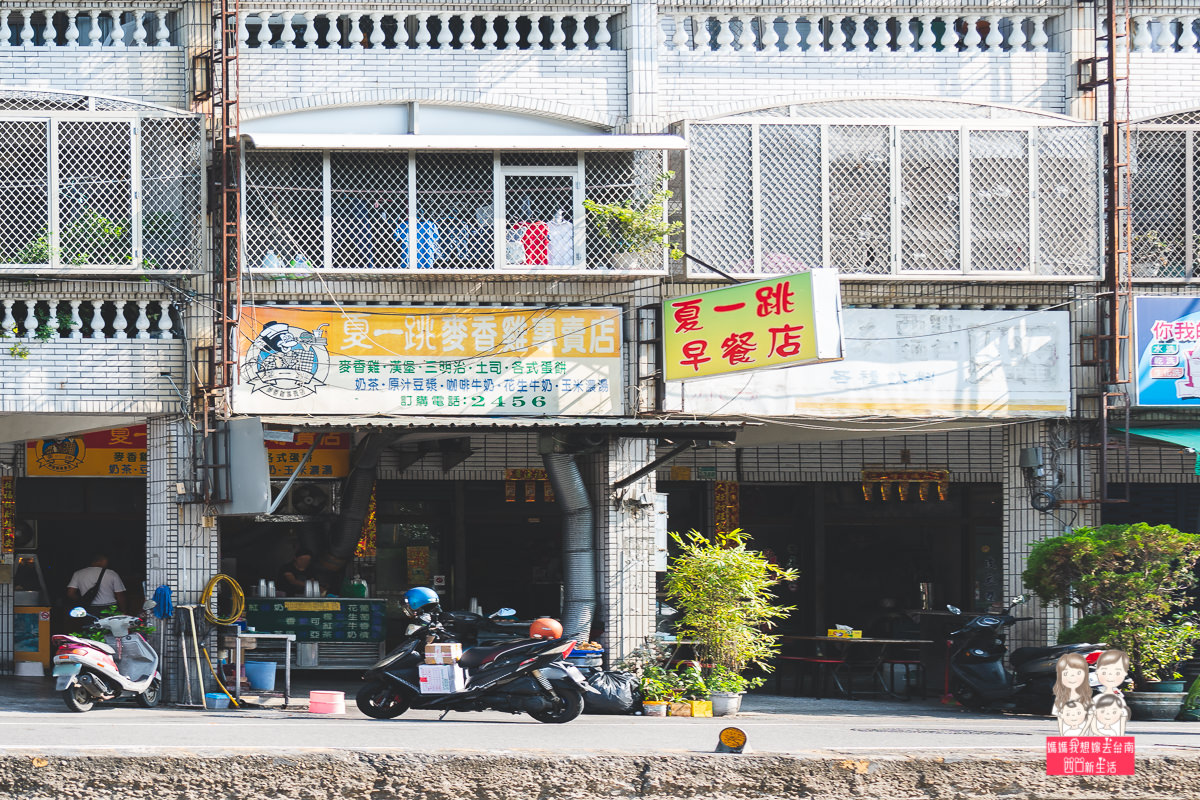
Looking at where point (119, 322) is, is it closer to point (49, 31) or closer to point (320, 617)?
point (49, 31)

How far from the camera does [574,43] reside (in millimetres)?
15016

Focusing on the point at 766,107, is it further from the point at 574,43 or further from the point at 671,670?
the point at 671,670

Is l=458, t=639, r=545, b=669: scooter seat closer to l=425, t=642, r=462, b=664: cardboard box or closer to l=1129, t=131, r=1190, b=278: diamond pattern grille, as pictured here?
l=425, t=642, r=462, b=664: cardboard box

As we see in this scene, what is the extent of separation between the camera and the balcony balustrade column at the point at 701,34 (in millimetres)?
15102

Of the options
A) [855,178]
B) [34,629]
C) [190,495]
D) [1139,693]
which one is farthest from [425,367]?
[1139,693]

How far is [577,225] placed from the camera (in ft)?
47.9

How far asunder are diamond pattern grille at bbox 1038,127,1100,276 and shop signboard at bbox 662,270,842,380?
3078 mm

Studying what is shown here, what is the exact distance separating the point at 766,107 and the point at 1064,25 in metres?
3.25

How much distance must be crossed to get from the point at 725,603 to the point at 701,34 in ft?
18.7

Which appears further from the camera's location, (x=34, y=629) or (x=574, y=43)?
(x=34, y=629)

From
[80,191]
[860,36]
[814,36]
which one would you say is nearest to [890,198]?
[860,36]

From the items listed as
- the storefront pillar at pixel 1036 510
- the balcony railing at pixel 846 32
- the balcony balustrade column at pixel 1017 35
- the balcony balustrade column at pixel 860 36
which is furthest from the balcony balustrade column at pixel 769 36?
the storefront pillar at pixel 1036 510

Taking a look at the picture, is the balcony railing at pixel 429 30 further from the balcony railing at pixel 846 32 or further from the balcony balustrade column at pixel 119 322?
the balcony balustrade column at pixel 119 322

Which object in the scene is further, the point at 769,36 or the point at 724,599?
the point at 769,36
